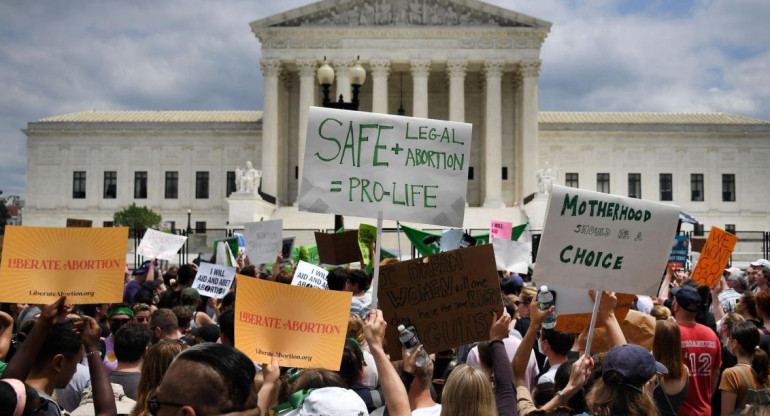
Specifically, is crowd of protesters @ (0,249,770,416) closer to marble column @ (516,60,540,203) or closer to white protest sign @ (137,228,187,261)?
white protest sign @ (137,228,187,261)

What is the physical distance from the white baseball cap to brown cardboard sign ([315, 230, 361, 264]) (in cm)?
848

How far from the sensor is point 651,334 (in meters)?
6.94

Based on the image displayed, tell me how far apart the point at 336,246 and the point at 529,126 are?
40.3m

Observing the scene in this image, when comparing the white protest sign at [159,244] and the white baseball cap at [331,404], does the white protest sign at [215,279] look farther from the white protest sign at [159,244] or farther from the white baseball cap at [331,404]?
the white baseball cap at [331,404]

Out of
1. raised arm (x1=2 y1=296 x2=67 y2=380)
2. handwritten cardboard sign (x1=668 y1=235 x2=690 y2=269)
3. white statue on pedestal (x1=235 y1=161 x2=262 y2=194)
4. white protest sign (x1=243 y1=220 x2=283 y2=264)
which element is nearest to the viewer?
raised arm (x1=2 y1=296 x2=67 y2=380)

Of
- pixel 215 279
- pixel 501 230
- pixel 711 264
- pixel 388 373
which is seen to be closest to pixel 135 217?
pixel 501 230

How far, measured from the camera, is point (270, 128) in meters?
51.0

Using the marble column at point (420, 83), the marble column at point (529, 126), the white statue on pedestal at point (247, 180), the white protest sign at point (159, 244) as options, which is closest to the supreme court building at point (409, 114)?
the marble column at point (529, 126)

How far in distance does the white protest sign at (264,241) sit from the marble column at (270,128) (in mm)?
36171

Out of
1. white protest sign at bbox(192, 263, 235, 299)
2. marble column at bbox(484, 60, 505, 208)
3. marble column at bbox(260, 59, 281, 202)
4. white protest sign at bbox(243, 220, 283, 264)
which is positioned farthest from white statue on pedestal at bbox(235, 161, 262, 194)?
white protest sign at bbox(192, 263, 235, 299)

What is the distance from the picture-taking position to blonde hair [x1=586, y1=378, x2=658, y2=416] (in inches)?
163

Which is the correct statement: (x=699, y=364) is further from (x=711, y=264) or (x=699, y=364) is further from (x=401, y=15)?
(x=401, y=15)

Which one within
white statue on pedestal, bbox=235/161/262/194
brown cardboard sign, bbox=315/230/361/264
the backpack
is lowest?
the backpack

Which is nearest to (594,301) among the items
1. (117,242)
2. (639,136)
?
(117,242)
